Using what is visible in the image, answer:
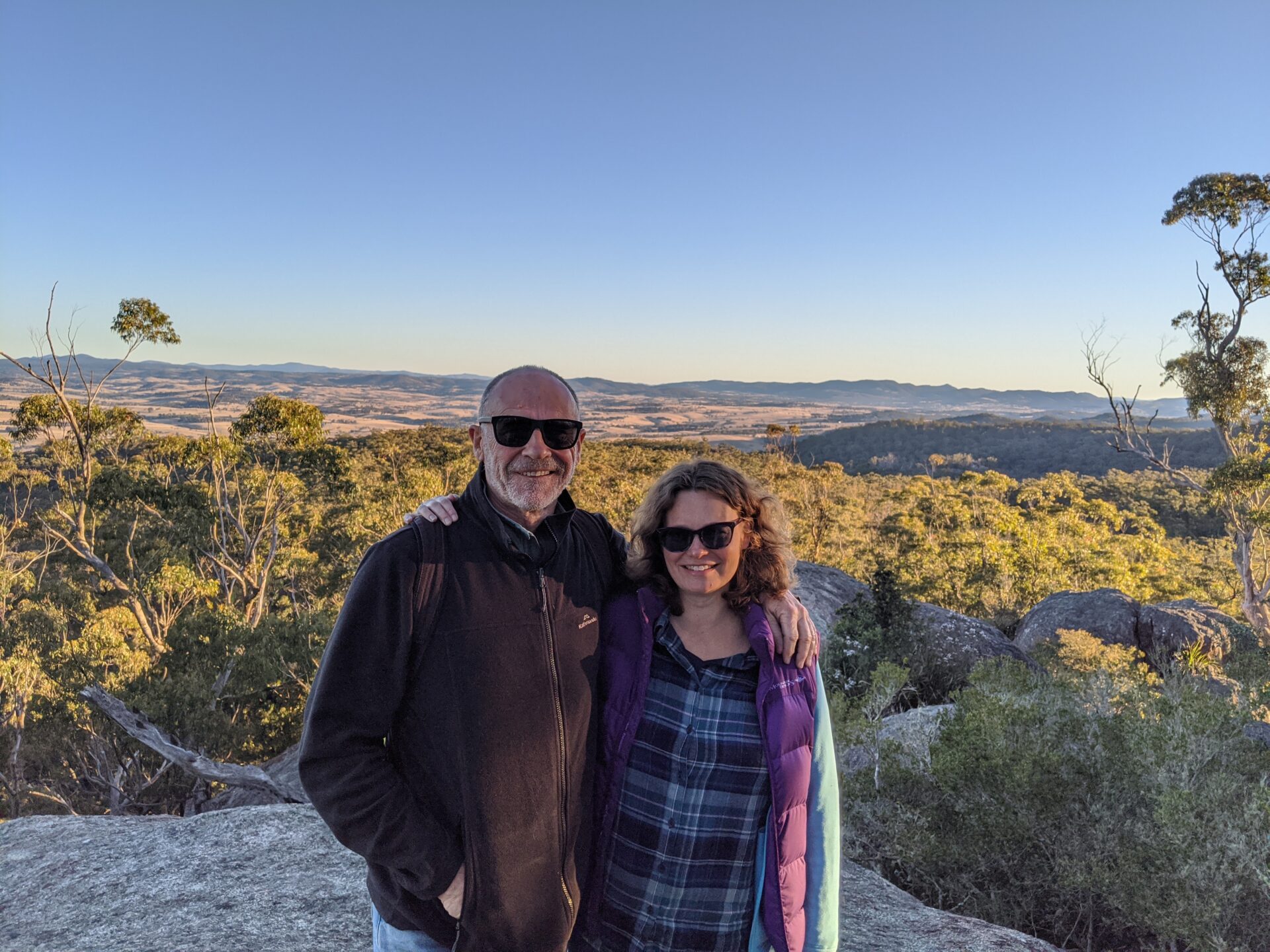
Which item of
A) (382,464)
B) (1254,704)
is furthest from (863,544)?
(1254,704)

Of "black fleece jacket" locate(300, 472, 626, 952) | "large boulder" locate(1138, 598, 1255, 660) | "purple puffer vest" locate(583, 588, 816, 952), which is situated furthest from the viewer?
"large boulder" locate(1138, 598, 1255, 660)

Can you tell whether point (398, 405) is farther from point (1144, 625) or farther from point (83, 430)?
point (1144, 625)

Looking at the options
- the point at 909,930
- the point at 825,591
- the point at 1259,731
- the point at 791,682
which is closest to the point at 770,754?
the point at 791,682

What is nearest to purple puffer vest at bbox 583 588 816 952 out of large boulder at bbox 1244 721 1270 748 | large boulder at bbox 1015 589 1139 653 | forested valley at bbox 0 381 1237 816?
forested valley at bbox 0 381 1237 816

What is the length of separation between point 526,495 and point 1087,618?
58.4 ft

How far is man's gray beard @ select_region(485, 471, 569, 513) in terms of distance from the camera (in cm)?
191

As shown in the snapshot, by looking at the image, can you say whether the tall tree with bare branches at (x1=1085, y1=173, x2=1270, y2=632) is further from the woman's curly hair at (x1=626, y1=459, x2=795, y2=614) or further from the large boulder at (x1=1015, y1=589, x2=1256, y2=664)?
the woman's curly hair at (x1=626, y1=459, x2=795, y2=614)

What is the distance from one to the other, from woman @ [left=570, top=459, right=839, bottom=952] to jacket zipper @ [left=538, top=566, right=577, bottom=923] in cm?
16

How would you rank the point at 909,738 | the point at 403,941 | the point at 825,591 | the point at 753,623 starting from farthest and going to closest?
the point at 825,591, the point at 909,738, the point at 753,623, the point at 403,941

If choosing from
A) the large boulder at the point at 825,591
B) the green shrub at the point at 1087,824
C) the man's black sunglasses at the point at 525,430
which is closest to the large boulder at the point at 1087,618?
the large boulder at the point at 825,591

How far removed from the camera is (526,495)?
6.27ft

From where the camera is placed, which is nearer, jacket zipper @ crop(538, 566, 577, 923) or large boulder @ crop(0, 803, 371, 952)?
jacket zipper @ crop(538, 566, 577, 923)

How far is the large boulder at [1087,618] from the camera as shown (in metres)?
15.6

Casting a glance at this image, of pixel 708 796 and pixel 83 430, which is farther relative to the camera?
pixel 83 430
